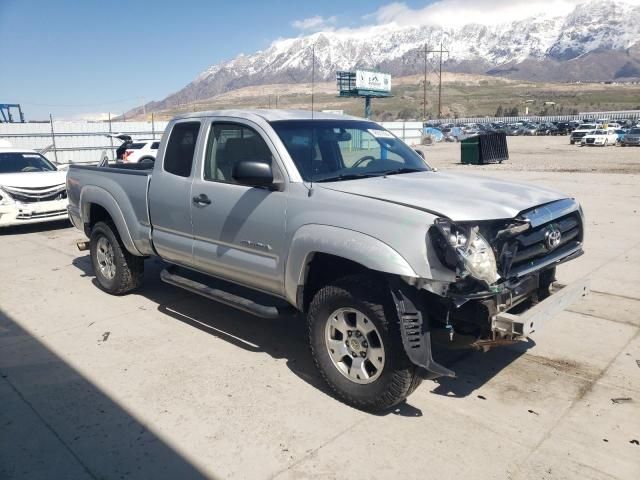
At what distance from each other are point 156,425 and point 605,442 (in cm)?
282

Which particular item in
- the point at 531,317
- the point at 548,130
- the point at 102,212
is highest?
the point at 102,212

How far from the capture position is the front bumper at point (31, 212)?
32.9 ft

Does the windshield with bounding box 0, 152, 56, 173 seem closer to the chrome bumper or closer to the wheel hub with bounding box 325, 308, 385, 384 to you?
the wheel hub with bounding box 325, 308, 385, 384

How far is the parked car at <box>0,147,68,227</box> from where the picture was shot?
1009 cm

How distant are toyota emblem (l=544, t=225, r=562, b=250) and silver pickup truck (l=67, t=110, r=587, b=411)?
0.01m

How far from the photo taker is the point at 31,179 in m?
10.4

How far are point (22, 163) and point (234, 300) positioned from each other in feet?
29.1

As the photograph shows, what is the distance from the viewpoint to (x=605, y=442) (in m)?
3.38

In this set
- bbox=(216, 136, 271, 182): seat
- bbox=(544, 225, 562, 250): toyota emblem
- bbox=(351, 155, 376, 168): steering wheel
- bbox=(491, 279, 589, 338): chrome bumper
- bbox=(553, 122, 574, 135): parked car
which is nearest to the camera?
bbox=(491, 279, 589, 338): chrome bumper

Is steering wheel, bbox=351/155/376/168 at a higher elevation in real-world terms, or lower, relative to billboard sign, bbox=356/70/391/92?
lower

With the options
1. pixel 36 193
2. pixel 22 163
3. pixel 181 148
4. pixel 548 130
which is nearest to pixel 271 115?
pixel 181 148

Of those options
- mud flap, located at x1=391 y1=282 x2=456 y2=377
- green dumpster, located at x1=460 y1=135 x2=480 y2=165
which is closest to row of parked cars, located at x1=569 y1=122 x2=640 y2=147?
green dumpster, located at x1=460 y1=135 x2=480 y2=165

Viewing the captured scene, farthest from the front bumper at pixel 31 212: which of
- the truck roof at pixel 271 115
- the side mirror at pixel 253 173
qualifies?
the side mirror at pixel 253 173

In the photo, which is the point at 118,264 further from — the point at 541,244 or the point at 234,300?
the point at 541,244
